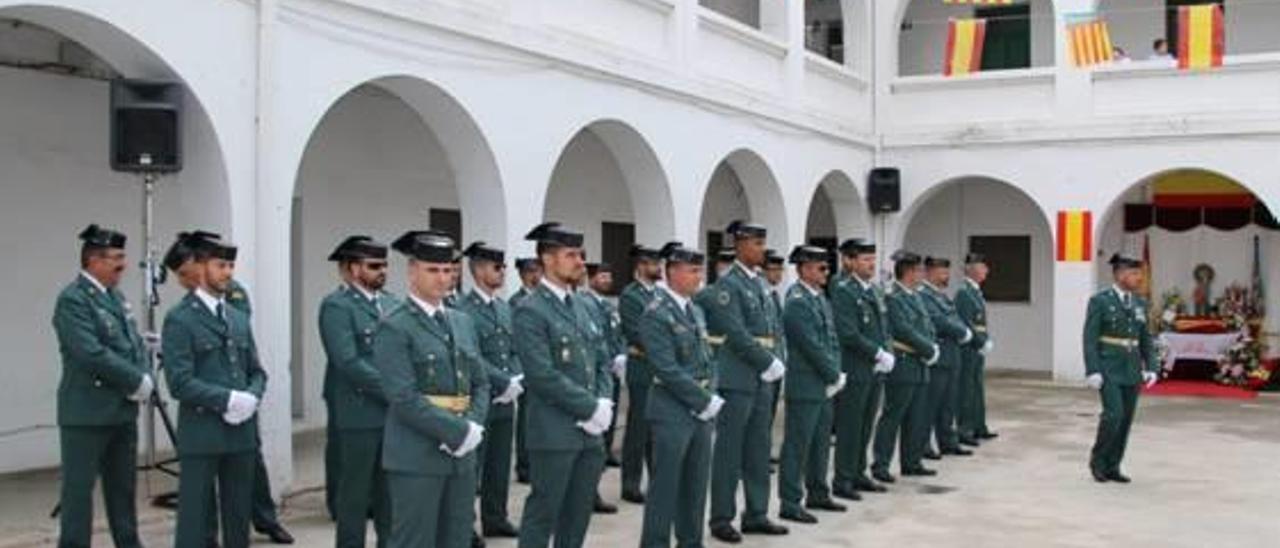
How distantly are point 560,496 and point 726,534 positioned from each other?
6.27 feet

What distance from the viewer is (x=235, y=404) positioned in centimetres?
653

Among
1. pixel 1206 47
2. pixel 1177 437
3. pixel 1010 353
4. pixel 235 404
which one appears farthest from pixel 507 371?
pixel 1010 353

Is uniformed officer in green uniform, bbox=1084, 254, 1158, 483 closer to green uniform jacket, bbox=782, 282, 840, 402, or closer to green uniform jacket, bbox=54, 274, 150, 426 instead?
green uniform jacket, bbox=782, 282, 840, 402

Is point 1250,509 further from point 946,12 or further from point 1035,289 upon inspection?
point 946,12

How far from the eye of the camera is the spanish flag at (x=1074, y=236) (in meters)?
18.7

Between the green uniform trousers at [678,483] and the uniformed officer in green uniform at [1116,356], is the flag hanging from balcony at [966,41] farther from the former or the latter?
the green uniform trousers at [678,483]

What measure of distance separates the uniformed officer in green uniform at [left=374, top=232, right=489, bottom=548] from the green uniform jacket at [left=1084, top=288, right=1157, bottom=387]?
6.35 metres

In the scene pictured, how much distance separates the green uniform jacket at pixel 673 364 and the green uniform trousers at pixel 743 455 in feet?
2.62

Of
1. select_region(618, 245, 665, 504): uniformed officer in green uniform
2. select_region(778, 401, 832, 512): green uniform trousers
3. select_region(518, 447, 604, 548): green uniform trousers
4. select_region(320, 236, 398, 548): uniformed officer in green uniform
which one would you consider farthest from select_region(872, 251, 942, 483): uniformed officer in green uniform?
select_region(320, 236, 398, 548): uniformed officer in green uniform

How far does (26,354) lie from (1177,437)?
10.7 meters

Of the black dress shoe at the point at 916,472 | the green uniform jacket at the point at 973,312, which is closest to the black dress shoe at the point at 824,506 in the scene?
the black dress shoe at the point at 916,472

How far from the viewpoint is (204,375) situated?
6.75 metres

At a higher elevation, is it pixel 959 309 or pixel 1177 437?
pixel 959 309

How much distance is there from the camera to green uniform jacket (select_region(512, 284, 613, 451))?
639 centimetres
